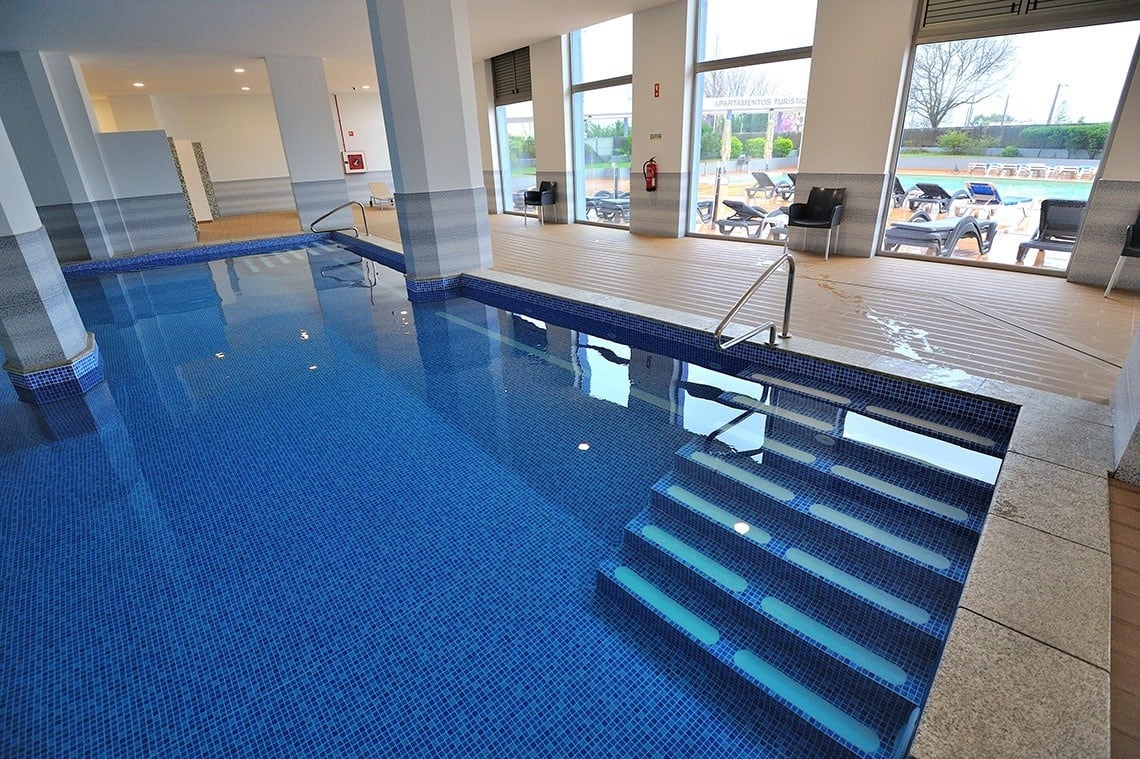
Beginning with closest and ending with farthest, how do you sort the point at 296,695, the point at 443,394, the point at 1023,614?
the point at 1023,614 → the point at 296,695 → the point at 443,394

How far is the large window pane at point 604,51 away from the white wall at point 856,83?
277cm

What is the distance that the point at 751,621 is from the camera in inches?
76.5

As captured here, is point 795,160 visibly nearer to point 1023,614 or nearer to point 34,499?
point 1023,614

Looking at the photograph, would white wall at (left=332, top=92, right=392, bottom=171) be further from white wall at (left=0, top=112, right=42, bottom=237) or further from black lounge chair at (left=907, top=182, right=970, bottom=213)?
black lounge chair at (left=907, top=182, right=970, bottom=213)

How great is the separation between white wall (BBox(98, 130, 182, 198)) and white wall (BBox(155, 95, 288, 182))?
3561mm

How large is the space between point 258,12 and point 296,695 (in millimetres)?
6864

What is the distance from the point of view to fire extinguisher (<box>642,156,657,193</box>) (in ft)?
23.9

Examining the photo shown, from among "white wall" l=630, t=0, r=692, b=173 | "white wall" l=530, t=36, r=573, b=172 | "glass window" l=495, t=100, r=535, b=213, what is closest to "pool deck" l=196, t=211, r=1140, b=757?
"white wall" l=630, t=0, r=692, b=173

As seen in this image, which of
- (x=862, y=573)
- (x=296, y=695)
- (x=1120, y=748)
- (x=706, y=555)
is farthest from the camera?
(x=706, y=555)

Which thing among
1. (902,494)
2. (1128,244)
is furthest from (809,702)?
(1128,244)

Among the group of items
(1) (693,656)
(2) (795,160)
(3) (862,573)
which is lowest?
(1) (693,656)

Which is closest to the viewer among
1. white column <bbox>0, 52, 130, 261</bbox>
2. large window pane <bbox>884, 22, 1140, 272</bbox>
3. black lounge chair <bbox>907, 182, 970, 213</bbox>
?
large window pane <bbox>884, 22, 1140, 272</bbox>

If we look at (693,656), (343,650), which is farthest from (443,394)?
(693,656)

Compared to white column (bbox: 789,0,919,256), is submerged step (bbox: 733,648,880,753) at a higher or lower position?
lower
